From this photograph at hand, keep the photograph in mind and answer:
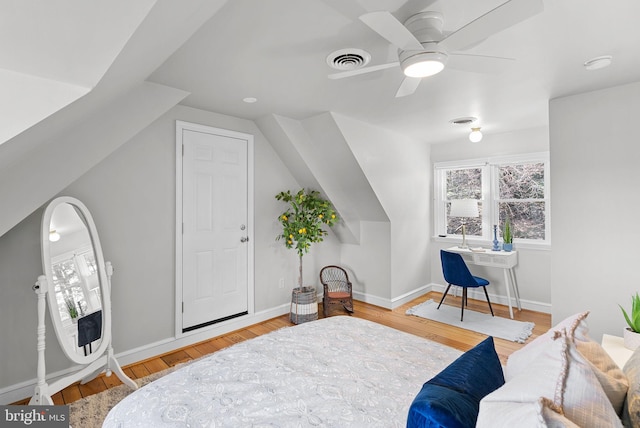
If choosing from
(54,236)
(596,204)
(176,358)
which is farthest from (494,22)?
(176,358)

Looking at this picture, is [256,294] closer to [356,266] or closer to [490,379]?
[356,266]

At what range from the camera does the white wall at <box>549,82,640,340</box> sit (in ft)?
8.38

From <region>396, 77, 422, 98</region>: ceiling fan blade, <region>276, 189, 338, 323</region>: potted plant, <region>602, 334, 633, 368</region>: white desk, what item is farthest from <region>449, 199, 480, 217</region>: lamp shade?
<region>396, 77, 422, 98</region>: ceiling fan blade

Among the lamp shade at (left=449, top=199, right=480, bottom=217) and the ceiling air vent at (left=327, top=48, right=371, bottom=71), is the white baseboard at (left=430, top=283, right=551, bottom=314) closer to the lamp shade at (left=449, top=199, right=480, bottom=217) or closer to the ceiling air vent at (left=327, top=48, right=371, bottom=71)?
the lamp shade at (left=449, top=199, right=480, bottom=217)

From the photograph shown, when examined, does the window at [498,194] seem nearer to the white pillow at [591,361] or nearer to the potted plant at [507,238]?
the potted plant at [507,238]

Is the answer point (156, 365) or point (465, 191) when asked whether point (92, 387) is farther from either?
point (465, 191)

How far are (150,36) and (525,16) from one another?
5.33 feet

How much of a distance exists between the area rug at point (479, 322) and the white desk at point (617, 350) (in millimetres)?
1264

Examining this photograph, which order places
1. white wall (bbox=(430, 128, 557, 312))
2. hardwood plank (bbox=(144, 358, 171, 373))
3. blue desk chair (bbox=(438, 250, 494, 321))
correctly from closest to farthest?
hardwood plank (bbox=(144, 358, 171, 373)) → blue desk chair (bbox=(438, 250, 494, 321)) → white wall (bbox=(430, 128, 557, 312))

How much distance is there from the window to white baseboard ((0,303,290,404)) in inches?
117

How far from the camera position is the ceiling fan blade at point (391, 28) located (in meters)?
1.31

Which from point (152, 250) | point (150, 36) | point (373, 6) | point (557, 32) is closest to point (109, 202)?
point (152, 250)

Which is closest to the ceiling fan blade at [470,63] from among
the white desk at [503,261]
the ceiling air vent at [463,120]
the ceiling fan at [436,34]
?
the ceiling fan at [436,34]

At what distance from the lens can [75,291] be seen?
2.29 meters
